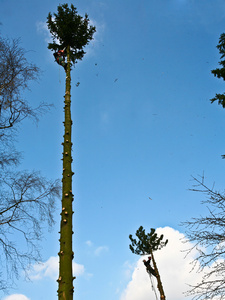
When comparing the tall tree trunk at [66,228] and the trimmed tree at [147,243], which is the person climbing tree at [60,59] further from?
the trimmed tree at [147,243]

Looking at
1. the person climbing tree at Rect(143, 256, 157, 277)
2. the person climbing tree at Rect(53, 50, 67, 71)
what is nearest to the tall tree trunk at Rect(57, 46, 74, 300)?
the person climbing tree at Rect(53, 50, 67, 71)

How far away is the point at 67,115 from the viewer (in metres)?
6.76

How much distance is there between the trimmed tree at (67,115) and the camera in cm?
385

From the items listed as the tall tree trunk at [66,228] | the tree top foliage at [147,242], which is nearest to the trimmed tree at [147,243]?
the tree top foliage at [147,242]

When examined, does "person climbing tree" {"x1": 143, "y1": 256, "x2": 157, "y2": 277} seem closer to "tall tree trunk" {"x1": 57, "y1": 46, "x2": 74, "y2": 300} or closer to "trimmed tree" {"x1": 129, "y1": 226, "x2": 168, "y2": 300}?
"trimmed tree" {"x1": 129, "y1": 226, "x2": 168, "y2": 300}

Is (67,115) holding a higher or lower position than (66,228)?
higher

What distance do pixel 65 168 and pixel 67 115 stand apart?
2099 millimetres

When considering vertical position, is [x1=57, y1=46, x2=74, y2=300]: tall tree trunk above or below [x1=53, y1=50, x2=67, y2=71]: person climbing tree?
below

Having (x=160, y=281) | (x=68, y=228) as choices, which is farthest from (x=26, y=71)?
(x=160, y=281)

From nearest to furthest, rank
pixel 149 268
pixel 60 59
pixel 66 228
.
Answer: pixel 66 228
pixel 60 59
pixel 149 268

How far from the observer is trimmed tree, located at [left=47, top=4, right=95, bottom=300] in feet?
12.6

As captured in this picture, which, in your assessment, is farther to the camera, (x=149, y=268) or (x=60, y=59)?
(x=149, y=268)

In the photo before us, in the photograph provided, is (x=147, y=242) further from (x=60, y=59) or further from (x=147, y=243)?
(x=60, y=59)

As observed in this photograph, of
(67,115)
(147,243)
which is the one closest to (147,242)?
(147,243)
